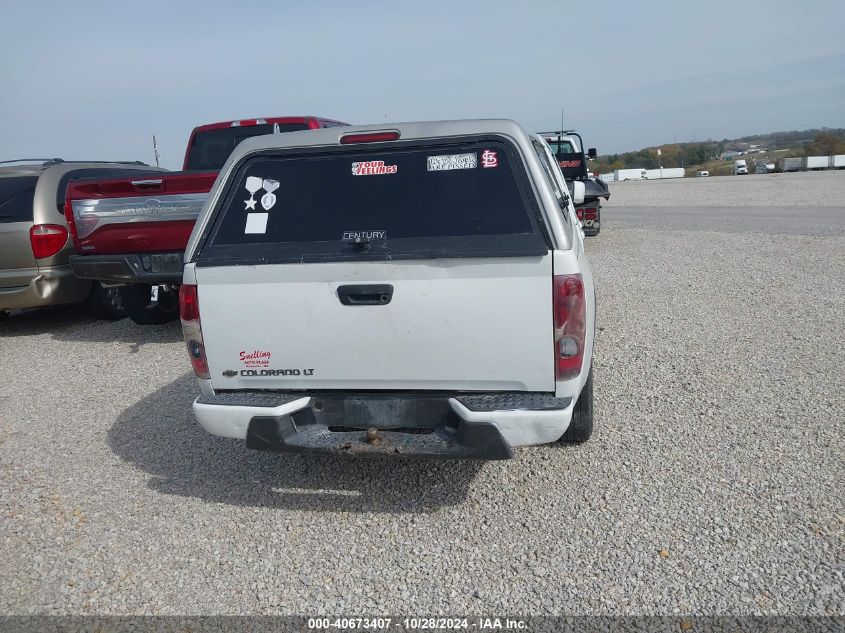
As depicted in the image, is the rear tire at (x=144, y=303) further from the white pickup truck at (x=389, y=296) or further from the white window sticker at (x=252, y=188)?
the white pickup truck at (x=389, y=296)

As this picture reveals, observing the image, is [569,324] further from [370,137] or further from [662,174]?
[662,174]

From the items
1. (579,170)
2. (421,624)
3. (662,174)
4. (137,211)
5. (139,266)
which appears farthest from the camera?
(662,174)

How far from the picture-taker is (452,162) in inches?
144

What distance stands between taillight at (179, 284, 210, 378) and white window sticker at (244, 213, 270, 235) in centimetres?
41

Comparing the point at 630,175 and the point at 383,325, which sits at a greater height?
the point at 383,325

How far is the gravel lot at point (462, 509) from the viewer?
318 centimetres

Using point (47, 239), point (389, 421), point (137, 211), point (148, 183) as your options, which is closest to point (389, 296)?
point (389, 421)

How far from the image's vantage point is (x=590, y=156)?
17.4 metres

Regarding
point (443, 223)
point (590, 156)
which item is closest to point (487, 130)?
point (443, 223)

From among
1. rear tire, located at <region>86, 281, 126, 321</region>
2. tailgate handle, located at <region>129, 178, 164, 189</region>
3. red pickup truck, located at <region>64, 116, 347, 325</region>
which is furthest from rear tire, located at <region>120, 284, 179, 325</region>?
tailgate handle, located at <region>129, 178, 164, 189</region>

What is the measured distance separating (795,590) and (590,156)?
15.4 m

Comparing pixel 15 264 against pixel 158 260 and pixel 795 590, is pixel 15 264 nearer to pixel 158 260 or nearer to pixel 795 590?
pixel 158 260

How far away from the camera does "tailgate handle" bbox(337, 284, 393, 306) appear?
3.48 meters

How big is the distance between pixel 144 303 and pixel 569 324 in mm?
6007
